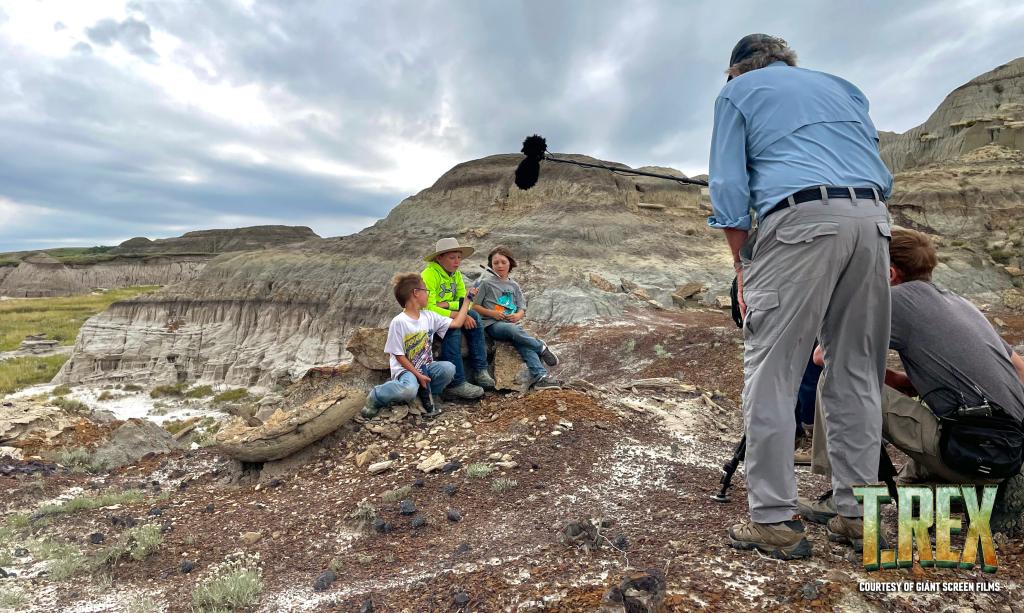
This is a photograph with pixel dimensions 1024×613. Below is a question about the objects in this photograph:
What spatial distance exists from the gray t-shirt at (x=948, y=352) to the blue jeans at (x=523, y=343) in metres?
4.18

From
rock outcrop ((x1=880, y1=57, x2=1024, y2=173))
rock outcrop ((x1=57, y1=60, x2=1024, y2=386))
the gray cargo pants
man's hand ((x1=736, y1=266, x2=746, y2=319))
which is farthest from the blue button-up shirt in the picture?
rock outcrop ((x1=880, y1=57, x2=1024, y2=173))

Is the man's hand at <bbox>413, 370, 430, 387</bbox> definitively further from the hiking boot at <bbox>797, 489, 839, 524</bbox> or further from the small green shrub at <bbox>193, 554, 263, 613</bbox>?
the hiking boot at <bbox>797, 489, 839, 524</bbox>

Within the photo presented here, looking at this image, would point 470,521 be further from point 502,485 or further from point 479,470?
point 479,470

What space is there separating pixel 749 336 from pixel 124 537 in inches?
185

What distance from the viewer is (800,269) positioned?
2520 mm

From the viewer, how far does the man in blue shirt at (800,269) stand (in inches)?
99.2

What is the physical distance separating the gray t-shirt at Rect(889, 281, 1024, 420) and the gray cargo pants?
1.13ft

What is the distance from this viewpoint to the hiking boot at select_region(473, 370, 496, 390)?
21.8 ft

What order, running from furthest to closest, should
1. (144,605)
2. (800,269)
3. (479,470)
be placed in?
(479,470) < (144,605) < (800,269)

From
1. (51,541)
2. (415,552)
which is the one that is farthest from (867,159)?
(51,541)

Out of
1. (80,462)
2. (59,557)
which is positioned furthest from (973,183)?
(59,557)

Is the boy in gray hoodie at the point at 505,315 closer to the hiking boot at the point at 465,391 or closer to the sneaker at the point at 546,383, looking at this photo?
the sneaker at the point at 546,383

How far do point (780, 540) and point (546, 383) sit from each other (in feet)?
13.5

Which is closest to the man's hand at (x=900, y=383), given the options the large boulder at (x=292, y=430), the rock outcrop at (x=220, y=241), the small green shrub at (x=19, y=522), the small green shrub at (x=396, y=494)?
the small green shrub at (x=396, y=494)
